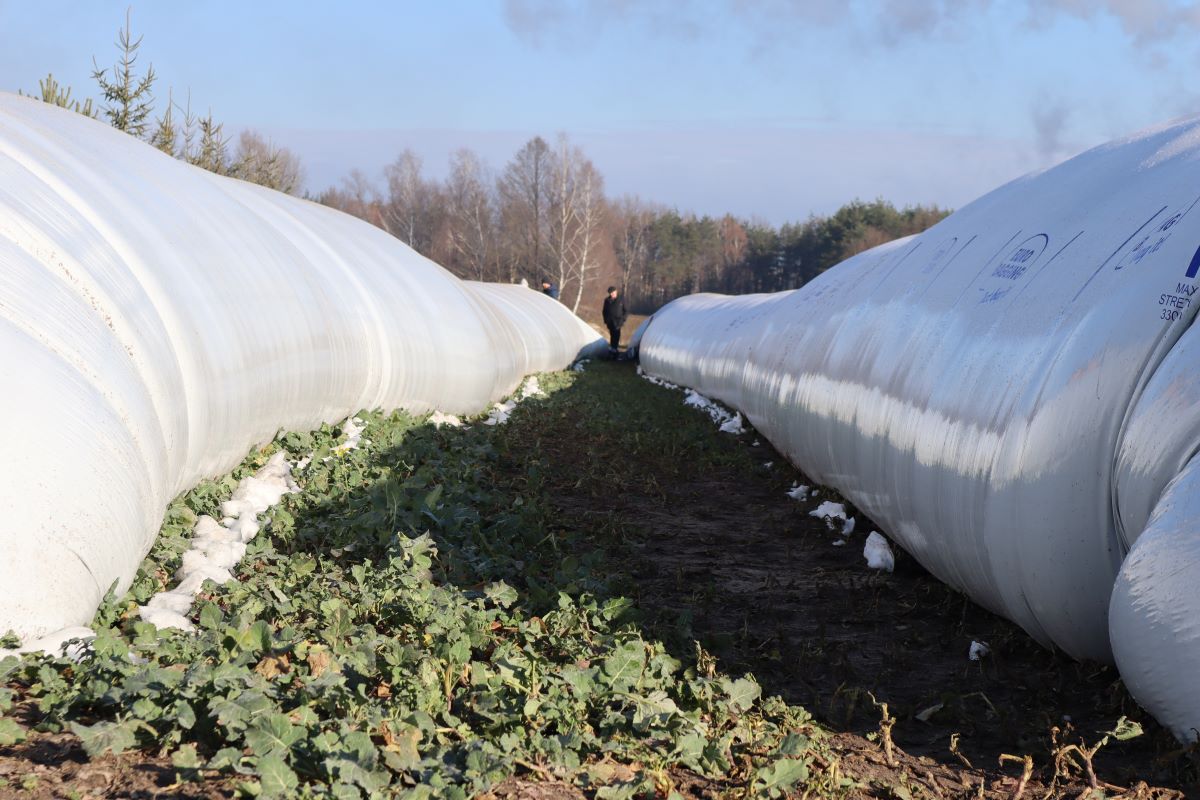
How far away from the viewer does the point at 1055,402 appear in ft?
10.9

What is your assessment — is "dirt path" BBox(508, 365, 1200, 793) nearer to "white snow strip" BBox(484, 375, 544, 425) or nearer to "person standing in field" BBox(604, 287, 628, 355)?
"white snow strip" BBox(484, 375, 544, 425)

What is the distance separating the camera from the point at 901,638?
400cm

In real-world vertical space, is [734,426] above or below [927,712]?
above

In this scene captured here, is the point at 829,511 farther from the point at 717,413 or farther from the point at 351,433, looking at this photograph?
the point at 717,413

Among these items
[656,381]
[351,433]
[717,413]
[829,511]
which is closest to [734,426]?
[717,413]

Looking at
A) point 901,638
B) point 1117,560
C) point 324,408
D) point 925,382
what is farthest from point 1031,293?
point 324,408

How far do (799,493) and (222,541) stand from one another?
3.97 m

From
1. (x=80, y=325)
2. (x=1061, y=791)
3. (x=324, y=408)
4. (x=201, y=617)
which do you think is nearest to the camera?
(x=1061, y=791)

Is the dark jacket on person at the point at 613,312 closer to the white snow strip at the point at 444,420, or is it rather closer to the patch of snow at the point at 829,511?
the white snow strip at the point at 444,420

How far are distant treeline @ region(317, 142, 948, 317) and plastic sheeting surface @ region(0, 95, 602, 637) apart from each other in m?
40.2

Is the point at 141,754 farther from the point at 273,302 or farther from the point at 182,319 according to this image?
the point at 273,302

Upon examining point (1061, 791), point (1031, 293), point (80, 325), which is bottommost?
point (1061, 791)

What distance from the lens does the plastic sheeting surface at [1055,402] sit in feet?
9.31

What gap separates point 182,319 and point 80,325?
3.89ft
